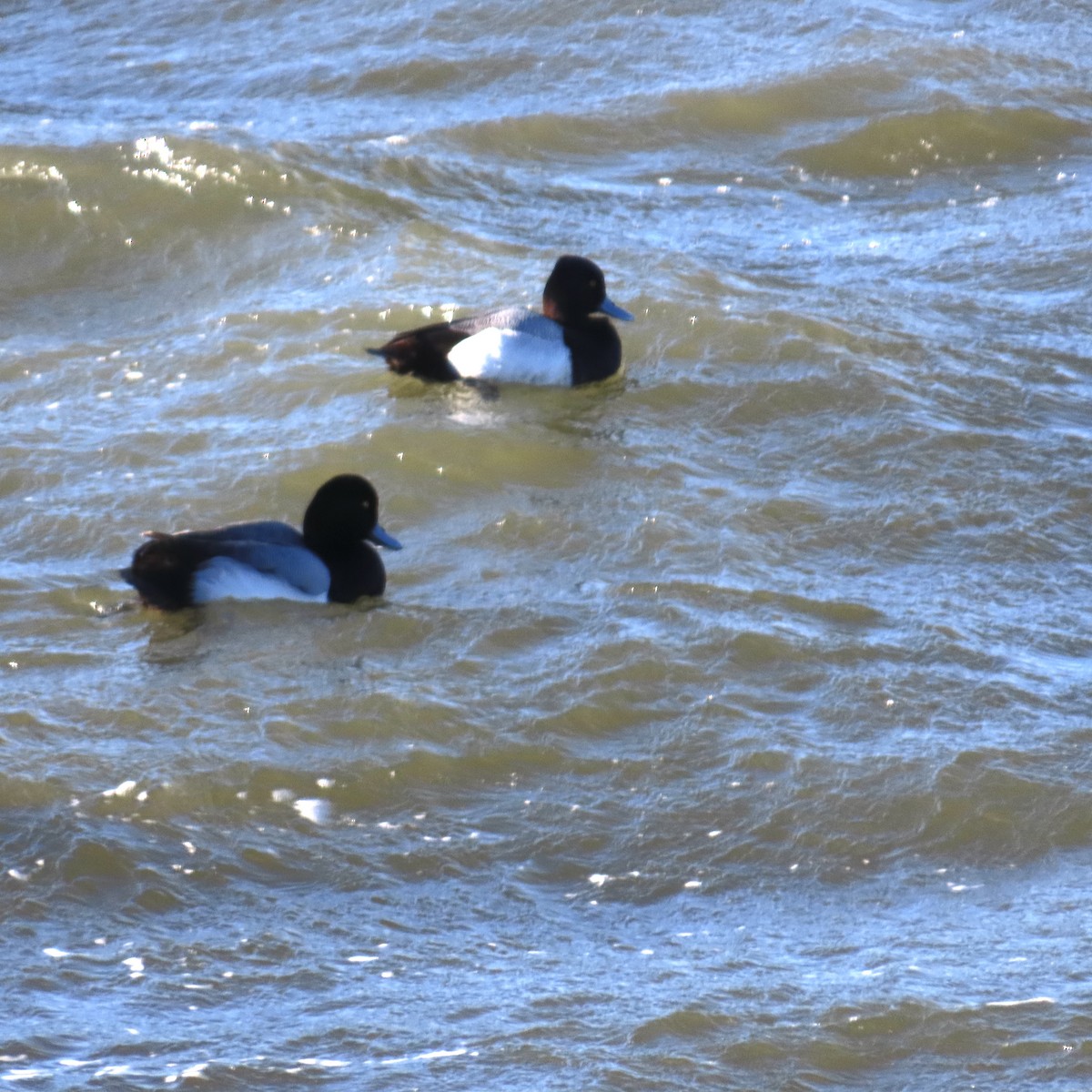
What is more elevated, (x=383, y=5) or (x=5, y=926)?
(x=383, y=5)

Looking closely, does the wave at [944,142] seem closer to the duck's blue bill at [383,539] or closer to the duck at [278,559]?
the duck's blue bill at [383,539]

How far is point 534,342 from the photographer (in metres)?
9.24

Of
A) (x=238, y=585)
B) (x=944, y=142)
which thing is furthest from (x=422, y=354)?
(x=944, y=142)

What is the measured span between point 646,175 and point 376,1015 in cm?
834

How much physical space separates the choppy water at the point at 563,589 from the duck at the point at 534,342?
164 millimetres

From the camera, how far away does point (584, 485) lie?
26.2 ft

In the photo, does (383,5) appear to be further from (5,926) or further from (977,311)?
(5,926)

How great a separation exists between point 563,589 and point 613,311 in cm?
286

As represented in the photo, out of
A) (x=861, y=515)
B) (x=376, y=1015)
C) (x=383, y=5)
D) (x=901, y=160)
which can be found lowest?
(x=376, y=1015)

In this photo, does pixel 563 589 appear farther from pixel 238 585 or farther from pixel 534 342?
pixel 534 342

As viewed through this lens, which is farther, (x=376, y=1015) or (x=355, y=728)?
(x=355, y=728)

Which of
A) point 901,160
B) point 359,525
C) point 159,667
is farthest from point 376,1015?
point 901,160

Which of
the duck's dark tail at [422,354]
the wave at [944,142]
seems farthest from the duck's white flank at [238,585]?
the wave at [944,142]

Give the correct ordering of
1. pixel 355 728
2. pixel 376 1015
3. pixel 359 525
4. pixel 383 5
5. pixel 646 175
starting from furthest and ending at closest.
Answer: pixel 383 5 < pixel 646 175 < pixel 359 525 < pixel 355 728 < pixel 376 1015
